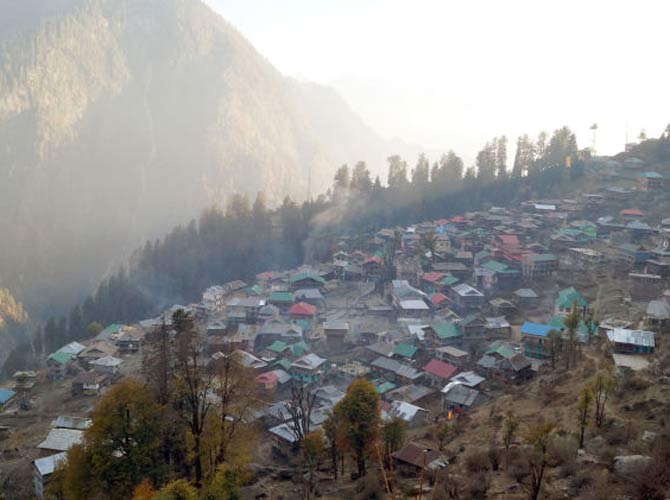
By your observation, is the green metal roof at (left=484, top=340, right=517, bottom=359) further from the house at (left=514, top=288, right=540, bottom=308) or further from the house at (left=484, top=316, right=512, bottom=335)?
the house at (left=514, top=288, right=540, bottom=308)

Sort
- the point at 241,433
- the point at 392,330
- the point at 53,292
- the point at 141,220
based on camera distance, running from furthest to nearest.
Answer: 1. the point at 141,220
2. the point at 53,292
3. the point at 392,330
4. the point at 241,433

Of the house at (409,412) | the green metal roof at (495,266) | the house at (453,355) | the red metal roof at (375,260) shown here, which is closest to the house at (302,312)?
the red metal roof at (375,260)

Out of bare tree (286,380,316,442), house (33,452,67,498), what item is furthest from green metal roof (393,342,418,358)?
house (33,452,67,498)

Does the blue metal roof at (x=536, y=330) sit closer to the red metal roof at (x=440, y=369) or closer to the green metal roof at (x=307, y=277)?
the red metal roof at (x=440, y=369)

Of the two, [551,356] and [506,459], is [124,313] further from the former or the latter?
[506,459]

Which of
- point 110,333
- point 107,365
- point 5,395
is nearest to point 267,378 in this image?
point 107,365

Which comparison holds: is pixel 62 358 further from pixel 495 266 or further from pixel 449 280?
pixel 495 266

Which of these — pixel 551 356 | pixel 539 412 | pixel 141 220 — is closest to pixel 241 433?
pixel 539 412
